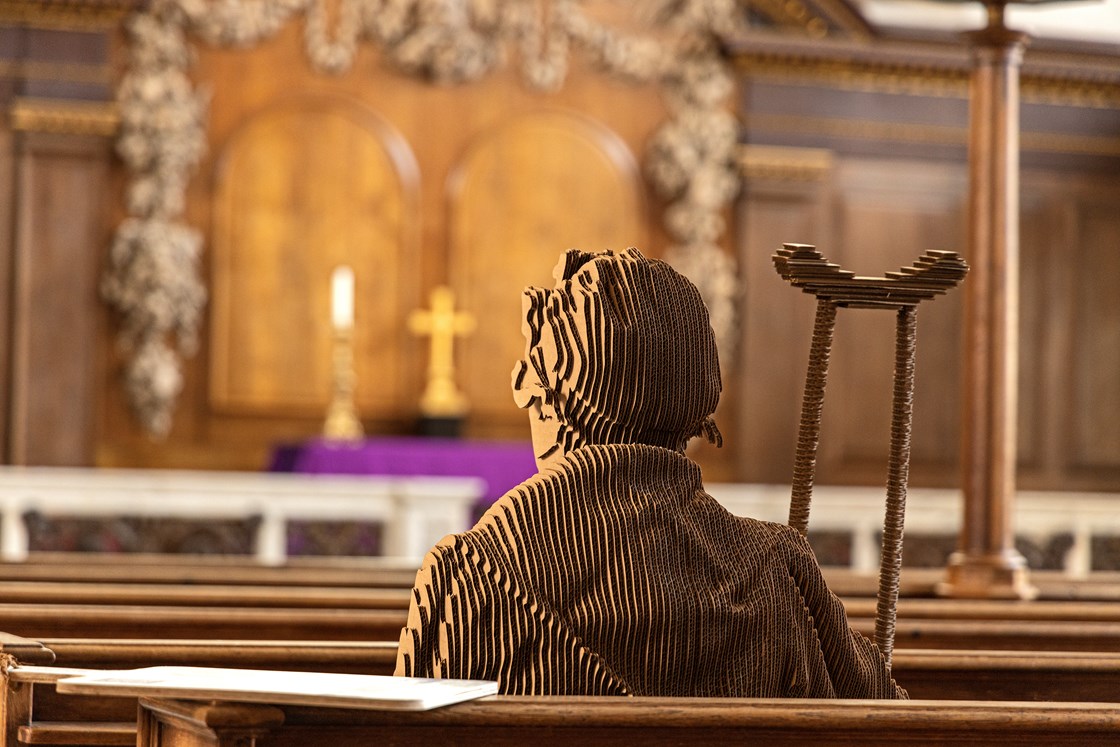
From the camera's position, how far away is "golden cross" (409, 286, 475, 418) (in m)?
9.52

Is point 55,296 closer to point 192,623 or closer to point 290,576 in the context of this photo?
point 290,576

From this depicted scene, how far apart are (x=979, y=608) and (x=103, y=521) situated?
428 cm

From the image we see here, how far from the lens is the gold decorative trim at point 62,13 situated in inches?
356

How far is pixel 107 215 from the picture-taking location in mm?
9289

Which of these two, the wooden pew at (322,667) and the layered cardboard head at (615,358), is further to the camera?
the wooden pew at (322,667)

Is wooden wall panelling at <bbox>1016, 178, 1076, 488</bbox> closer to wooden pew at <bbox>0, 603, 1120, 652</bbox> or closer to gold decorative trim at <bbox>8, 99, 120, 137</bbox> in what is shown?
gold decorative trim at <bbox>8, 99, 120, 137</bbox>

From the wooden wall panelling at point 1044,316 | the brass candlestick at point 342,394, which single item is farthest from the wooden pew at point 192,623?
the wooden wall panelling at point 1044,316

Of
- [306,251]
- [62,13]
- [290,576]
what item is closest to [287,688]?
[290,576]

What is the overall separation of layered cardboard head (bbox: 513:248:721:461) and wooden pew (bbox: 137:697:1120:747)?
0.37 metres

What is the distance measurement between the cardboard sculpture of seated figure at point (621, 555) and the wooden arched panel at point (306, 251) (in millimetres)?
7557

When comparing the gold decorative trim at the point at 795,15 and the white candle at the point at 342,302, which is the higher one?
the gold decorative trim at the point at 795,15

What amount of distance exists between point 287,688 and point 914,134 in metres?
9.20

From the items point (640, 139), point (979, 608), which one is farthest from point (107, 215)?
point (979, 608)

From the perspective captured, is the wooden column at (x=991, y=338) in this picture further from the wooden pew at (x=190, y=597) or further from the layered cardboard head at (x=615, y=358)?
the layered cardboard head at (x=615, y=358)
